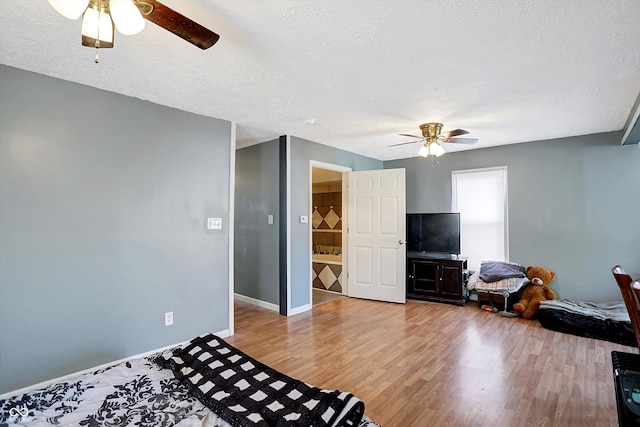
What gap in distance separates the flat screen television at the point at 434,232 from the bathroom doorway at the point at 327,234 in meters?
1.35

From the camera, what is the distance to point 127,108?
2.91 m

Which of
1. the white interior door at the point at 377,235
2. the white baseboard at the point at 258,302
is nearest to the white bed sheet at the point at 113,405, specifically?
the white baseboard at the point at 258,302

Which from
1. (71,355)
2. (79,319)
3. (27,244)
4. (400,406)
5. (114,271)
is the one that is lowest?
(400,406)

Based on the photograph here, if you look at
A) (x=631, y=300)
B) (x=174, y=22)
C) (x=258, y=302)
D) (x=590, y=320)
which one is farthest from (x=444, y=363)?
(x=174, y=22)

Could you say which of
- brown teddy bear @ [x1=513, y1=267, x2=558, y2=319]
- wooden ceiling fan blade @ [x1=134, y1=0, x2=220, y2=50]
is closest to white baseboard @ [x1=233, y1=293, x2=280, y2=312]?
brown teddy bear @ [x1=513, y1=267, x2=558, y2=319]

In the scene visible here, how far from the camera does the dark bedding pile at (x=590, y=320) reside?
335 cm

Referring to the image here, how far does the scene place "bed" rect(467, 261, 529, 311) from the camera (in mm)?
4348

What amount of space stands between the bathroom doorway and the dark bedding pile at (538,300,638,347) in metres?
2.95

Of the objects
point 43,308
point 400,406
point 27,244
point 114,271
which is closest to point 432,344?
point 400,406

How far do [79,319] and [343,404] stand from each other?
2468 mm

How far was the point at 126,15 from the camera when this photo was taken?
52.3 inches

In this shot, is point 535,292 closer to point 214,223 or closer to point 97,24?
point 214,223

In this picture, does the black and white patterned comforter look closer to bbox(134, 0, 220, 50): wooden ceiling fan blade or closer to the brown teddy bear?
bbox(134, 0, 220, 50): wooden ceiling fan blade

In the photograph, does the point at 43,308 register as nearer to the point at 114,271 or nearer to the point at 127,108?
the point at 114,271
